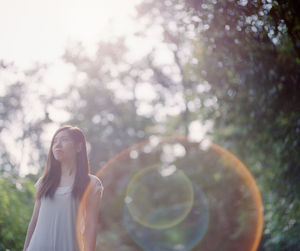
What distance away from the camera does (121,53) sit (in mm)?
21062

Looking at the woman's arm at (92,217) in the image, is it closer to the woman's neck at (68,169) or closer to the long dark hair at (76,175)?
the long dark hair at (76,175)

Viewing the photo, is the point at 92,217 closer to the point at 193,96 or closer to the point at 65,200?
the point at 65,200

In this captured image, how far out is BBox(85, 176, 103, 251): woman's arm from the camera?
2314 mm

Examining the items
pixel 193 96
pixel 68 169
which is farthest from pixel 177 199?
pixel 68 169

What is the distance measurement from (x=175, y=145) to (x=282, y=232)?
55.2 ft

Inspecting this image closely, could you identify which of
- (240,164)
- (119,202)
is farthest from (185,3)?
(119,202)

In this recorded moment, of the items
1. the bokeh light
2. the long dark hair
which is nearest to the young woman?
the long dark hair

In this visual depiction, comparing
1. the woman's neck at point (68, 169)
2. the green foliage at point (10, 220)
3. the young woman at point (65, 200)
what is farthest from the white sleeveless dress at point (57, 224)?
the green foliage at point (10, 220)

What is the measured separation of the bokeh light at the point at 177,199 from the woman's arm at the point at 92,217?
1116 centimetres

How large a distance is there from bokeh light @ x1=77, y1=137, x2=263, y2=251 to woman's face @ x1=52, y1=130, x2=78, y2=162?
36.5ft

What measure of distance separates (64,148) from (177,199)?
2381cm

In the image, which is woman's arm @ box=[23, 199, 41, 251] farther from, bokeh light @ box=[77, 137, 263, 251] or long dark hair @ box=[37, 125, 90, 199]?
bokeh light @ box=[77, 137, 263, 251]

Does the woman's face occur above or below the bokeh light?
above

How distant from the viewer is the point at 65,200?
2.46 metres
